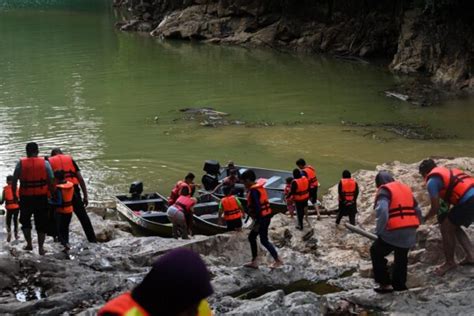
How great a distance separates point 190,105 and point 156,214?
620 inches

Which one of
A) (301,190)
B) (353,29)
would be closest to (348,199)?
(301,190)

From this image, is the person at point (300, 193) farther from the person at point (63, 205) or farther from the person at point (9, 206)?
the person at point (9, 206)

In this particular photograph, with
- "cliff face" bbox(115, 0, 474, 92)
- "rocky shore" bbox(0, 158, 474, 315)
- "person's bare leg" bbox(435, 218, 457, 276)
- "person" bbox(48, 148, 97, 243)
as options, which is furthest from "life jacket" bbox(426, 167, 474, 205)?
"cliff face" bbox(115, 0, 474, 92)

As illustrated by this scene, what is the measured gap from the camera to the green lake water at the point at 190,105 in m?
21.4

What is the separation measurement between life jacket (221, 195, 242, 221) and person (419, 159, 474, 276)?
3.87 metres

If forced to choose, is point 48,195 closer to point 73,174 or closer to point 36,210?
point 36,210

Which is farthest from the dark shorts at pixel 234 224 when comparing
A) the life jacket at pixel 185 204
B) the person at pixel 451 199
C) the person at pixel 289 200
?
the person at pixel 451 199

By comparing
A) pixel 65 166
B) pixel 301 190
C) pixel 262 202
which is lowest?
pixel 301 190

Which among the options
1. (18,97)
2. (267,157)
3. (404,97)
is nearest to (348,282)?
(267,157)

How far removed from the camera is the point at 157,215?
14453 millimetres

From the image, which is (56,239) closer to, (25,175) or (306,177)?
(25,175)

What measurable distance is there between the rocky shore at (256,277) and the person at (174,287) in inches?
155

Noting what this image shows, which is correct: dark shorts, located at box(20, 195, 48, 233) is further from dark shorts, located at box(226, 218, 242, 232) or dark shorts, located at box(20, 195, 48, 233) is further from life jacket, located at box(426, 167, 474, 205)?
life jacket, located at box(426, 167, 474, 205)

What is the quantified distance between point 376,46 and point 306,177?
106ft
